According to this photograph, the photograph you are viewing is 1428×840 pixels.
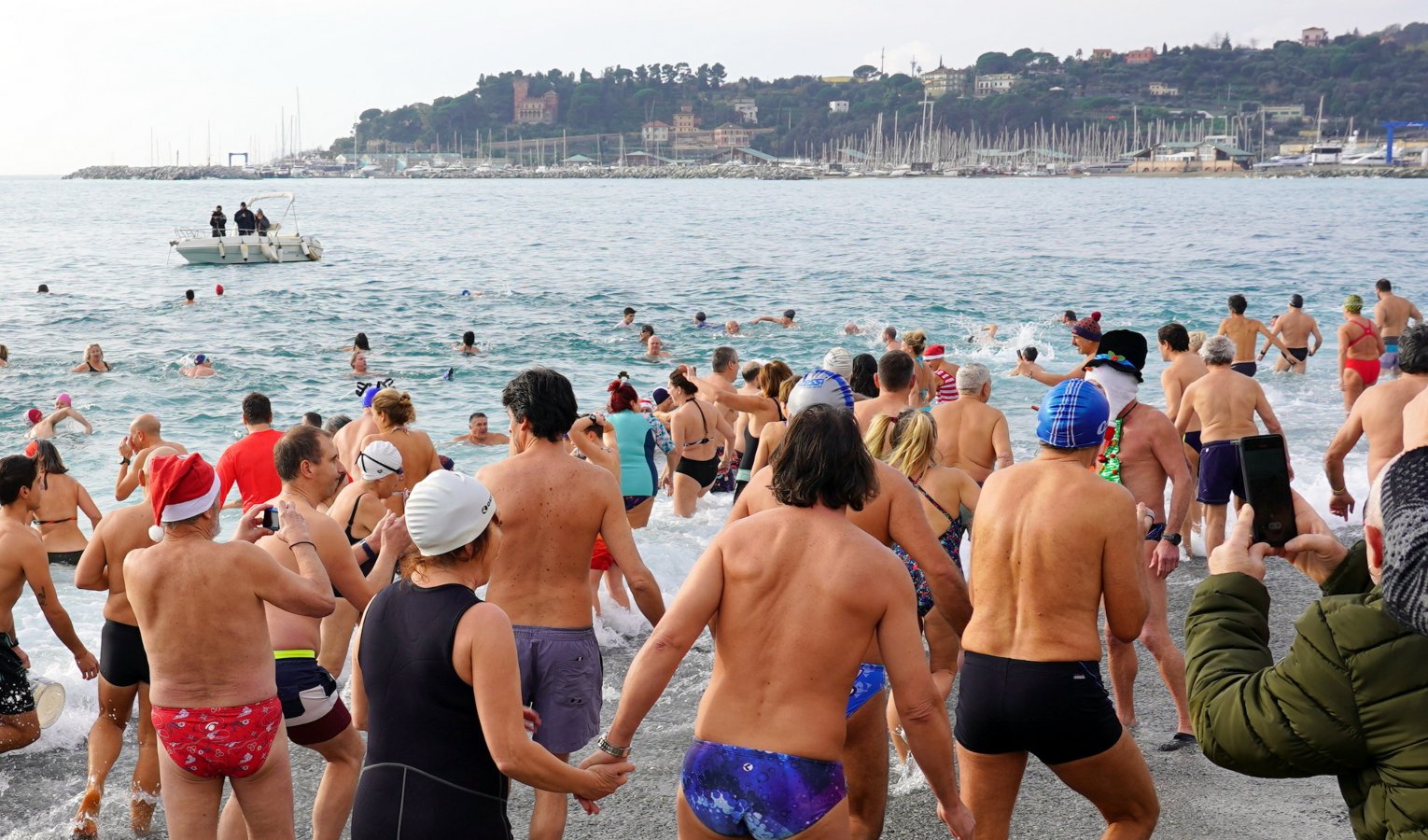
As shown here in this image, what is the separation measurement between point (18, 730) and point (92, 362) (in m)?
17.1

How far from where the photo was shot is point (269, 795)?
3916mm

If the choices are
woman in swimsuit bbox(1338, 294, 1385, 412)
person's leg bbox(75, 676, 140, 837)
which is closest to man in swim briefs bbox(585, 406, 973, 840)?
person's leg bbox(75, 676, 140, 837)

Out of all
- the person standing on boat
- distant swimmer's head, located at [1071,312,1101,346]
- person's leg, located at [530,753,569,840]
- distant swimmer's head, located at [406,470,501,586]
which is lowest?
person's leg, located at [530,753,569,840]

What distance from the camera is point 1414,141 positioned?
154m

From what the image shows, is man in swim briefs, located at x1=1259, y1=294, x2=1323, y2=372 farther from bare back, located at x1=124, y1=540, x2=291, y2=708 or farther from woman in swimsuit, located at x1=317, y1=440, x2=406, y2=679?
bare back, located at x1=124, y1=540, x2=291, y2=708

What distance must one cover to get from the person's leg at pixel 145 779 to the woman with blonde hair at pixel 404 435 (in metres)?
2.17

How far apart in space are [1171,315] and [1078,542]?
2847 centimetres

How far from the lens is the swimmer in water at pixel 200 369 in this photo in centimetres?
2098

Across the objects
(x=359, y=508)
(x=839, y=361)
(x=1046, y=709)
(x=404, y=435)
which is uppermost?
(x=839, y=361)

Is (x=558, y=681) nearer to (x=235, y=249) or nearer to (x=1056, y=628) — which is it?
(x=1056, y=628)

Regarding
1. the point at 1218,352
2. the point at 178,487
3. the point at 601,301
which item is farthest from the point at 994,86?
the point at 178,487

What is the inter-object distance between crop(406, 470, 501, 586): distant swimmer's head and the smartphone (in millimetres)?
1801

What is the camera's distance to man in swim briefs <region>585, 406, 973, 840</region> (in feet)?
9.89

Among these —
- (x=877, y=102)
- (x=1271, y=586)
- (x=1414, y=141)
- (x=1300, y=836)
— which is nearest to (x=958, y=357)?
(x=1271, y=586)
